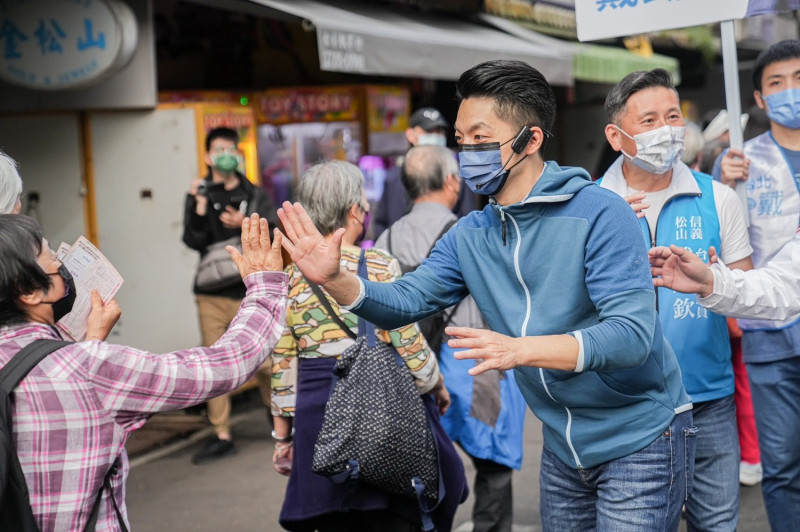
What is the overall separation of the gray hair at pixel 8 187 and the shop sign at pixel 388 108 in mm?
7015

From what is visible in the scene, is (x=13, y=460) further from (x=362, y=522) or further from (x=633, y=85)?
(x=633, y=85)

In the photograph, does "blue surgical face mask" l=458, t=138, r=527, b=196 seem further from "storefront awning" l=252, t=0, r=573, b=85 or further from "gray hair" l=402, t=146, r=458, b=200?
"storefront awning" l=252, t=0, r=573, b=85

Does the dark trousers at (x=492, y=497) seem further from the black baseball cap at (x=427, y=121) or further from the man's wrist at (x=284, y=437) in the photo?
the black baseball cap at (x=427, y=121)

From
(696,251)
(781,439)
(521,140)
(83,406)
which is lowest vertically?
(781,439)

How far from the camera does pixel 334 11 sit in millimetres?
8328

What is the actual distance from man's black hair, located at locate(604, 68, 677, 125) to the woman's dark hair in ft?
7.17

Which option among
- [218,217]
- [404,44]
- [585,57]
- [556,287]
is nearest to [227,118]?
[404,44]

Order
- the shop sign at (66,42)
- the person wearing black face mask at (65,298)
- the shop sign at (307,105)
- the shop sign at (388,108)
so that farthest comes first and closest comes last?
the shop sign at (388,108), the shop sign at (307,105), the shop sign at (66,42), the person wearing black face mask at (65,298)

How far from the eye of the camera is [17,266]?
2.49 metres

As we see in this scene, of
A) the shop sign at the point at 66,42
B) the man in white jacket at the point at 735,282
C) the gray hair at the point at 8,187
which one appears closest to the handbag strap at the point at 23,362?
the gray hair at the point at 8,187

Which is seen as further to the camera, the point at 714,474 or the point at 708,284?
the point at 714,474

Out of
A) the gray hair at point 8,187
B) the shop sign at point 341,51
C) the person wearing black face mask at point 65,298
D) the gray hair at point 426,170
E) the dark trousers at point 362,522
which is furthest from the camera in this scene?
the shop sign at point 341,51

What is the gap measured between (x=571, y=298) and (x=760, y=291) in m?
0.84

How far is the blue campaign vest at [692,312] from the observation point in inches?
145
